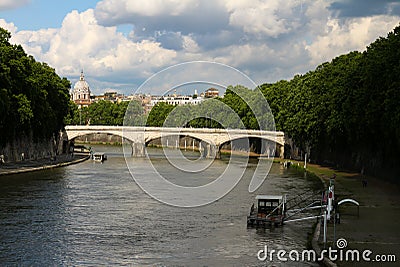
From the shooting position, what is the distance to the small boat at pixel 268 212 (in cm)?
3641

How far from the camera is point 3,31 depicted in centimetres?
6775

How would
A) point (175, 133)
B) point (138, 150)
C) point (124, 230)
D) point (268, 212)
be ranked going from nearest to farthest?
point (124, 230), point (268, 212), point (175, 133), point (138, 150)

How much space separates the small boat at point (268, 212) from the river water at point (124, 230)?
A: 1.90ft

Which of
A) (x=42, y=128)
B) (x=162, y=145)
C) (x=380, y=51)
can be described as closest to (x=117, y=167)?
(x=42, y=128)

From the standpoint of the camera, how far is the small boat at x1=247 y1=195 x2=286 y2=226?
119ft

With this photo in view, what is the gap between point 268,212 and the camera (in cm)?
3803

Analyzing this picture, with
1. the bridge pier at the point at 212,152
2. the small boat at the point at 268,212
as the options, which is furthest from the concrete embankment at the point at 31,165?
the small boat at the point at 268,212

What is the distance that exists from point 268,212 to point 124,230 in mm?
8139

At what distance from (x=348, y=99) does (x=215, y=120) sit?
72542mm

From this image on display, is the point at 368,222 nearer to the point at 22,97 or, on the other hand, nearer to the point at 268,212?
the point at 268,212

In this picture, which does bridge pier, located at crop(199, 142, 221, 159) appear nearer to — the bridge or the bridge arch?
the bridge

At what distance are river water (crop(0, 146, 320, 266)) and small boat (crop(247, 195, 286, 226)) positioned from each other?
58 centimetres

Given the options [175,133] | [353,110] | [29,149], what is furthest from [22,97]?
[175,133]

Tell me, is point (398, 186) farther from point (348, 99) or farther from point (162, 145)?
point (162, 145)
